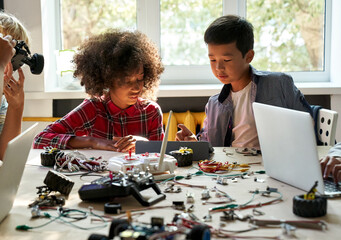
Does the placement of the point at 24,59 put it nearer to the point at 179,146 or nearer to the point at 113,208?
the point at 179,146

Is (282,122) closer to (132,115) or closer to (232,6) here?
(132,115)

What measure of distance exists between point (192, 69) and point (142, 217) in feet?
8.24

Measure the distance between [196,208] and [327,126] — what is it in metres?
1.07

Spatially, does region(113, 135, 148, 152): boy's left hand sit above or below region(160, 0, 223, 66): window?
below

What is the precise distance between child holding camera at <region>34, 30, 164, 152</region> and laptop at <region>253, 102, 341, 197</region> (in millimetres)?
899

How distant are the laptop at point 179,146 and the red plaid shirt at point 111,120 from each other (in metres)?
0.55

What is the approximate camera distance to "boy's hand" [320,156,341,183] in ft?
4.34

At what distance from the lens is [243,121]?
2.30 meters

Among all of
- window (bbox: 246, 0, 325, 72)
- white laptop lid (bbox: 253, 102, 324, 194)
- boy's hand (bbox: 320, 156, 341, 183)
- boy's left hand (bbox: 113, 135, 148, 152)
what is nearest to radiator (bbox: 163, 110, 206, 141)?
window (bbox: 246, 0, 325, 72)

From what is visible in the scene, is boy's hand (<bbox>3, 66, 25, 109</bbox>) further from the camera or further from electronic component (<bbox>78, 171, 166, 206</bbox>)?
electronic component (<bbox>78, 171, 166, 206</bbox>)

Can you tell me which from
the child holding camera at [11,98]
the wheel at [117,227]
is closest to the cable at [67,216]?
the wheel at [117,227]

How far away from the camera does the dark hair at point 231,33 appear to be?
2246 mm

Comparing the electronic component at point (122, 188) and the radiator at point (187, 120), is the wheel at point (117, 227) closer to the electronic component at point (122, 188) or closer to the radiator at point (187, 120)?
the electronic component at point (122, 188)

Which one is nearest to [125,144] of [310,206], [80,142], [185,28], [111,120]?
[80,142]
